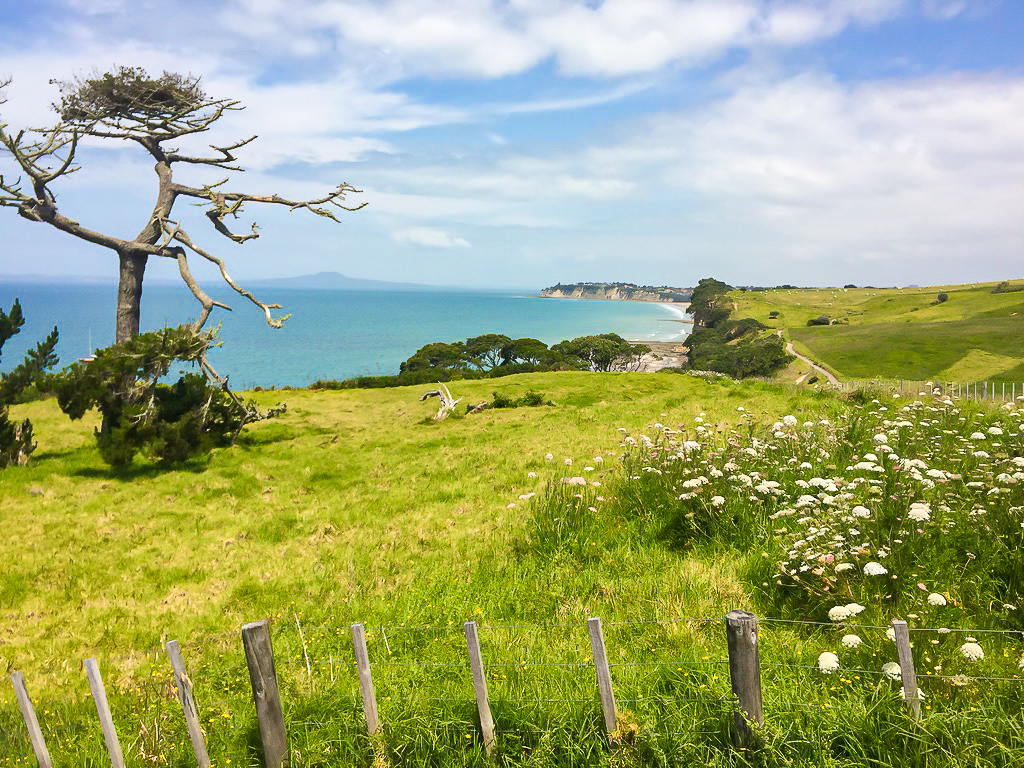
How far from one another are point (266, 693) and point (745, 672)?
3.35 m

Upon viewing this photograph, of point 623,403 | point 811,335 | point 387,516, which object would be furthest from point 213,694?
point 811,335

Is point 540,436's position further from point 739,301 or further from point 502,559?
point 739,301

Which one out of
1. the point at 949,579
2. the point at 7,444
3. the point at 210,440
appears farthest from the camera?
the point at 210,440

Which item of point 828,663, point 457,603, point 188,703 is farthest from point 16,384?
point 828,663

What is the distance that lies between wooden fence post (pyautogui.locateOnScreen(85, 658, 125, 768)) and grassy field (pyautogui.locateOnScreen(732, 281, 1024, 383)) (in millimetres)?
56884

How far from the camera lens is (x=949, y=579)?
6.10 metres

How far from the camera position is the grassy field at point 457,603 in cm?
439

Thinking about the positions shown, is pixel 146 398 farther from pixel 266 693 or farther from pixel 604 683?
pixel 604 683

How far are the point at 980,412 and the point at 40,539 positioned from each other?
69.0 feet

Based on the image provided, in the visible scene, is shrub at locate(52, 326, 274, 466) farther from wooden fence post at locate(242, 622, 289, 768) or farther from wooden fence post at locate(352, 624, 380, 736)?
wooden fence post at locate(352, 624, 380, 736)

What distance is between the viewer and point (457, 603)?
7.55m

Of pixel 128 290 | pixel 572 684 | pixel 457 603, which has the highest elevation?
pixel 128 290

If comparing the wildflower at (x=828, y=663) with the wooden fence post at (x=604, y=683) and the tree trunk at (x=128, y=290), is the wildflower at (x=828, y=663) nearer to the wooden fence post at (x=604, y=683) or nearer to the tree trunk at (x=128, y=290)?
the wooden fence post at (x=604, y=683)

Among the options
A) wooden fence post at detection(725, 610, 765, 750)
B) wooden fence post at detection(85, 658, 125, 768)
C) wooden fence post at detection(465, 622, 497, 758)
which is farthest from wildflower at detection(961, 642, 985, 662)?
wooden fence post at detection(85, 658, 125, 768)
